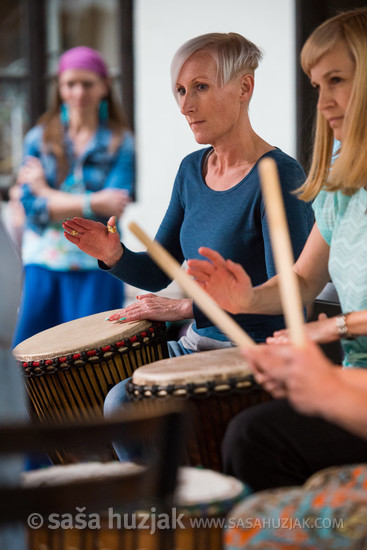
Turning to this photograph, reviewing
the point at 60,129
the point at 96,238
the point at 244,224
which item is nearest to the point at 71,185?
the point at 60,129

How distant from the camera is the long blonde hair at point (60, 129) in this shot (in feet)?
11.7

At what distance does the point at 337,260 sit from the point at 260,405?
1.24ft

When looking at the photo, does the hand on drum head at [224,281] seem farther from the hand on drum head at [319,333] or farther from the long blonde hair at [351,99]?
the long blonde hair at [351,99]

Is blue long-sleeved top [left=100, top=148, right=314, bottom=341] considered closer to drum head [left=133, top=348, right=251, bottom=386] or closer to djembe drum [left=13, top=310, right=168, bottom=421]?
djembe drum [left=13, top=310, right=168, bottom=421]

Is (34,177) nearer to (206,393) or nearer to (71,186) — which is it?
(71,186)

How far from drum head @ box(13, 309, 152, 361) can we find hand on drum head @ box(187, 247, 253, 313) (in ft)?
1.37

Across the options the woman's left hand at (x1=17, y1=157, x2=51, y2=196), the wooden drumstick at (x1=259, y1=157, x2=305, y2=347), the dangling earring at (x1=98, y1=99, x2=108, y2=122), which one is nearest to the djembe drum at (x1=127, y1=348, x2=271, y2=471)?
the wooden drumstick at (x1=259, y1=157, x2=305, y2=347)

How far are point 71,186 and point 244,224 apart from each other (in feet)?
5.32

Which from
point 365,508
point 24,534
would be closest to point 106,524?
point 24,534

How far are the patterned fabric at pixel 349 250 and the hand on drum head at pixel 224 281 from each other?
0.20 meters

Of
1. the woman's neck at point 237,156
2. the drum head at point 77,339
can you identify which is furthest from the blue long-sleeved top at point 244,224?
the drum head at point 77,339

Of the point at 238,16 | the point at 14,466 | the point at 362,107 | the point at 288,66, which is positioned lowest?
the point at 14,466

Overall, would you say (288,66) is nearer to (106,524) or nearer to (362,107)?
(362,107)

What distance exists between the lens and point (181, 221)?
7.77ft
